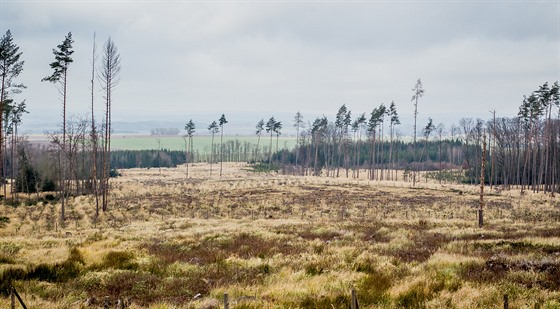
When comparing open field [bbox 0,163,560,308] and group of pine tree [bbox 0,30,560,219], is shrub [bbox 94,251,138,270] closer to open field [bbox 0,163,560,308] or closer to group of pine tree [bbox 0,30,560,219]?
open field [bbox 0,163,560,308]

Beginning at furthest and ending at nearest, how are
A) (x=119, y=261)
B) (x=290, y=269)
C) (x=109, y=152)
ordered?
1. (x=109, y=152)
2. (x=119, y=261)
3. (x=290, y=269)

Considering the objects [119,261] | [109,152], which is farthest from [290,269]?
[109,152]

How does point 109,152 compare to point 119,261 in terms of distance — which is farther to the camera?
point 109,152

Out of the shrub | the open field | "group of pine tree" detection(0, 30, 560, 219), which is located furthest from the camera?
"group of pine tree" detection(0, 30, 560, 219)

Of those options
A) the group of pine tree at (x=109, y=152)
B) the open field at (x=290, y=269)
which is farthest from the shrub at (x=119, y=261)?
the group of pine tree at (x=109, y=152)

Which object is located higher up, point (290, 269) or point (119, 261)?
point (290, 269)

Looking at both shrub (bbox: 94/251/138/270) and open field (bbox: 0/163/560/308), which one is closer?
open field (bbox: 0/163/560/308)

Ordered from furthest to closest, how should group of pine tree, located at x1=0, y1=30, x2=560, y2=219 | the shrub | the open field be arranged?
Answer: group of pine tree, located at x1=0, y1=30, x2=560, y2=219 < the shrub < the open field

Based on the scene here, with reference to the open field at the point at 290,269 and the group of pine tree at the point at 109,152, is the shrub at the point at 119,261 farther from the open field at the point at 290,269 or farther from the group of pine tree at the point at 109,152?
the group of pine tree at the point at 109,152

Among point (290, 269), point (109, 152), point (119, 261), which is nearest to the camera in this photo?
point (290, 269)

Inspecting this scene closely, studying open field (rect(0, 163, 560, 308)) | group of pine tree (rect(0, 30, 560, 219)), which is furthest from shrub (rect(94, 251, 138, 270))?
group of pine tree (rect(0, 30, 560, 219))

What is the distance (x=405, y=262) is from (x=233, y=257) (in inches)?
234

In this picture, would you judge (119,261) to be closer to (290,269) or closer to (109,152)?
(290,269)

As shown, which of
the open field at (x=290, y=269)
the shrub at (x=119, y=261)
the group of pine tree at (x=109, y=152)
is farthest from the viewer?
the group of pine tree at (x=109, y=152)
